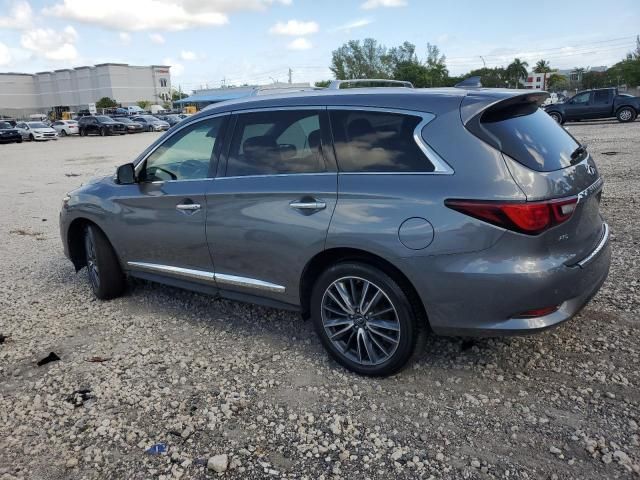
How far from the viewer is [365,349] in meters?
3.42

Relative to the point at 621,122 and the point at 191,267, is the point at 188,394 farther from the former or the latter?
the point at 621,122

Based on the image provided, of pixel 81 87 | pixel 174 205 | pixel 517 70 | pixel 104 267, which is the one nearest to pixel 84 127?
pixel 104 267

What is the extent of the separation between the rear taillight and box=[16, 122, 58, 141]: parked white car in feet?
139

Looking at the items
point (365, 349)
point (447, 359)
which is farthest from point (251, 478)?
point (447, 359)

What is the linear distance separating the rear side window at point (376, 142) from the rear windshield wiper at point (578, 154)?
97 cm

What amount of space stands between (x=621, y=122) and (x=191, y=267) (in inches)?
999

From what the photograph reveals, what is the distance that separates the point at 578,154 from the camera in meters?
3.38

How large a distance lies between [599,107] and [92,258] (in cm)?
2497

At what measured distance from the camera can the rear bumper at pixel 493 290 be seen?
2824mm

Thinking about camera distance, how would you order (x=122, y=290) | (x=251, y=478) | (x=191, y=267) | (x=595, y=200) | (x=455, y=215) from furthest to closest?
(x=122, y=290) < (x=191, y=267) < (x=595, y=200) < (x=455, y=215) < (x=251, y=478)

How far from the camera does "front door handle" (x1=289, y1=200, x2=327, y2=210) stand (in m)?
3.32

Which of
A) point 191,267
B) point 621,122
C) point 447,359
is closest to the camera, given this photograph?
point 447,359

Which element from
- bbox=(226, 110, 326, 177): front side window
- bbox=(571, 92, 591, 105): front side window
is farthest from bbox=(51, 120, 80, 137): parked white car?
bbox=(226, 110, 326, 177): front side window

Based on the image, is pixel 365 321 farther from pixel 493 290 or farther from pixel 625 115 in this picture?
pixel 625 115
